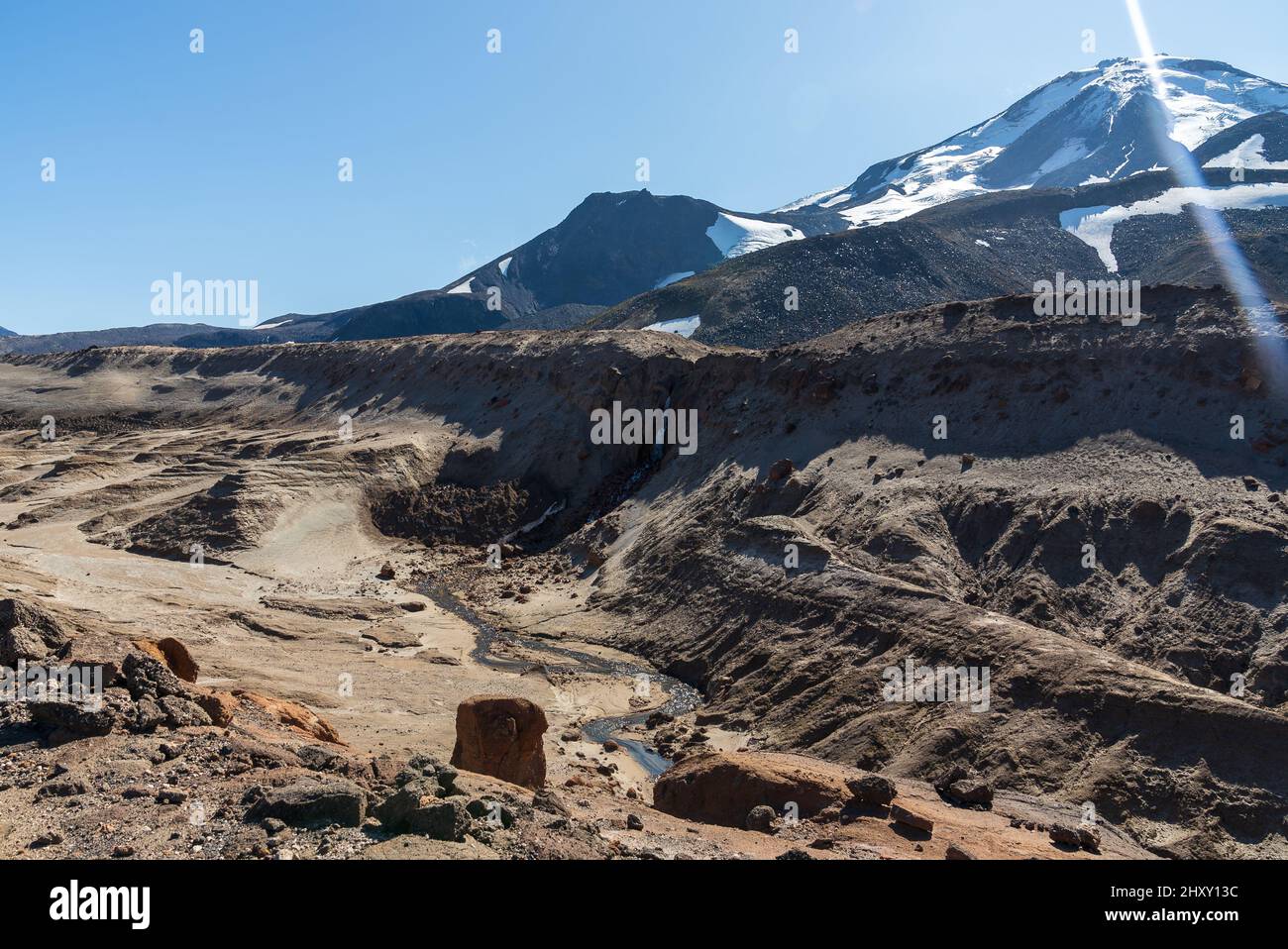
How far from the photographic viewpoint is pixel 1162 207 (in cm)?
8981

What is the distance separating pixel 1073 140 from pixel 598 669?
167981 mm

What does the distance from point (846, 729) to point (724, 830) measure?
6184 millimetres

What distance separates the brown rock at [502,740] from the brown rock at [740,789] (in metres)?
1.99

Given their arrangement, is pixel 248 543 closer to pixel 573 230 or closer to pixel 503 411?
pixel 503 411

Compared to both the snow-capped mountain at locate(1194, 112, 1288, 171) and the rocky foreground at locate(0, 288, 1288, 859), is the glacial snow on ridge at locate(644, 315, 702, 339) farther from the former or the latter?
the snow-capped mountain at locate(1194, 112, 1288, 171)

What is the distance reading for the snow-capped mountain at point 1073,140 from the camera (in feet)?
482

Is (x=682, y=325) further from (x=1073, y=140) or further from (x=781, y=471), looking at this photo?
(x=1073, y=140)

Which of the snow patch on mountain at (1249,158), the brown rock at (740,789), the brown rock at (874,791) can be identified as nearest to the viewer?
the brown rock at (874,791)

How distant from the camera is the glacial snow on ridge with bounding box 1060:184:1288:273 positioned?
8531 cm

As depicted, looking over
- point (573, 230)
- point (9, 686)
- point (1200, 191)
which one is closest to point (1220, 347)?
point (9, 686)
